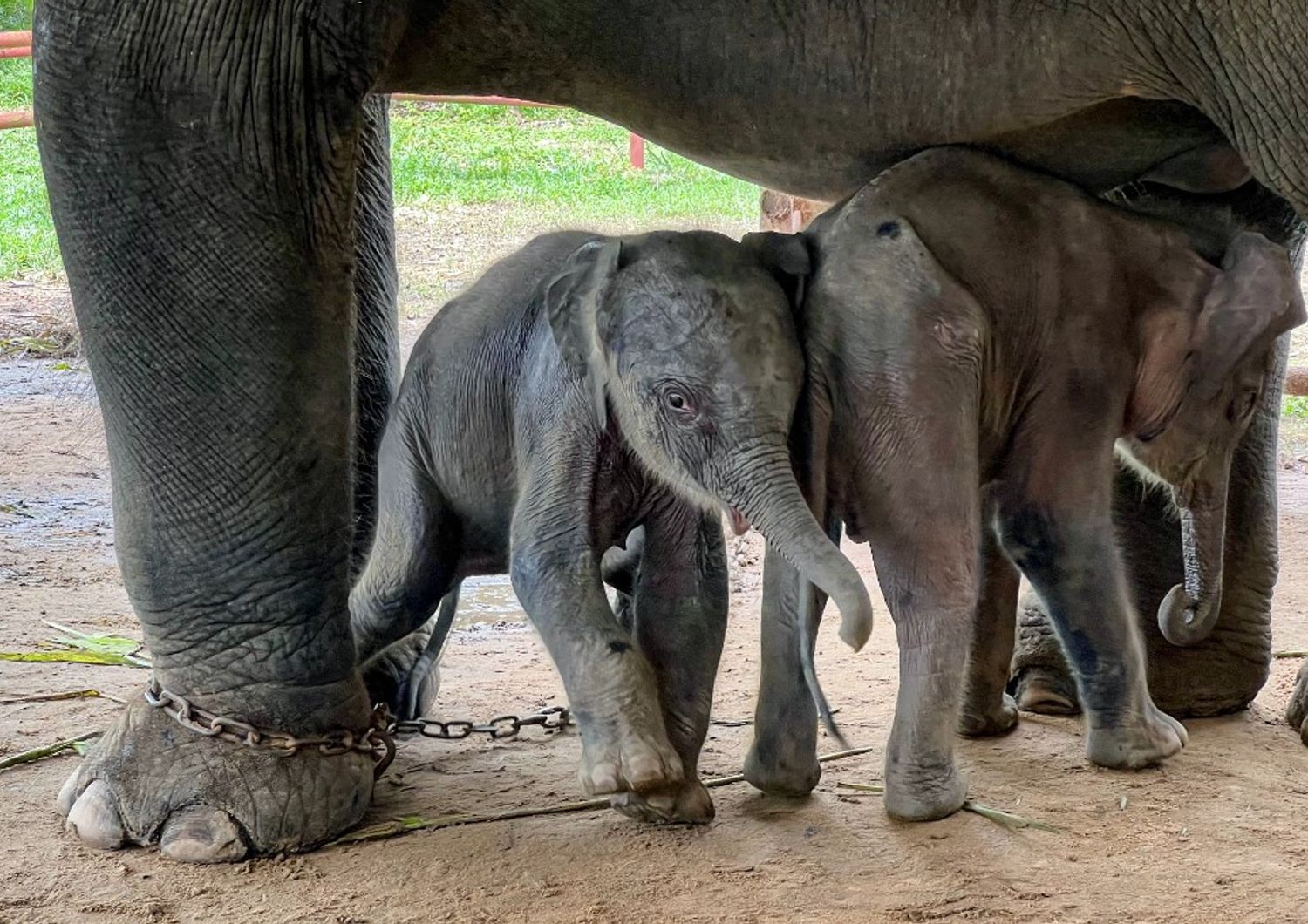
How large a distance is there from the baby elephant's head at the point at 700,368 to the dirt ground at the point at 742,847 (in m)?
0.62

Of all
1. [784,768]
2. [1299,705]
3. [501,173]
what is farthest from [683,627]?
[501,173]

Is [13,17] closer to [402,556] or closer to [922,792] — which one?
[402,556]

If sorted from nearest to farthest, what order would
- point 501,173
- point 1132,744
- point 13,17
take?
point 1132,744, point 501,173, point 13,17

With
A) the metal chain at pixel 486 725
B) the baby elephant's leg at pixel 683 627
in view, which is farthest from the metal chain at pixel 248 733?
the baby elephant's leg at pixel 683 627

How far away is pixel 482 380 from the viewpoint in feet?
11.5

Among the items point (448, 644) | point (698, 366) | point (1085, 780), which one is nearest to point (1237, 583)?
point (1085, 780)

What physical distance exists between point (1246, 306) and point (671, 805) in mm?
1392

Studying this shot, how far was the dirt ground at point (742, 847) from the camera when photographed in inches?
122

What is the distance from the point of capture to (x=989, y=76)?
3.36 metres

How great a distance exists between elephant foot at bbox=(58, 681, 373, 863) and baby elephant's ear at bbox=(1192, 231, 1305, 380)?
1.74 meters

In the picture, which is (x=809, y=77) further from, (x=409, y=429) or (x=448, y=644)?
(x=448, y=644)

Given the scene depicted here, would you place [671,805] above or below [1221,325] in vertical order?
below

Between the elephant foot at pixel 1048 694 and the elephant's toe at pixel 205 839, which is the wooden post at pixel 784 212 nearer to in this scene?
the elephant foot at pixel 1048 694

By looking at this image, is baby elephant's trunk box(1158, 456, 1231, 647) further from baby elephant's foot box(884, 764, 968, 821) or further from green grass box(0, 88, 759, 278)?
green grass box(0, 88, 759, 278)
